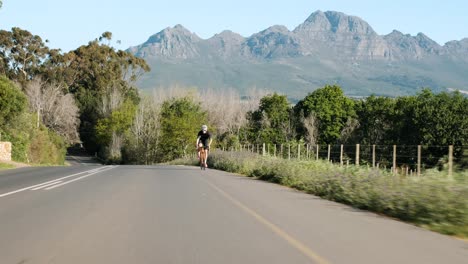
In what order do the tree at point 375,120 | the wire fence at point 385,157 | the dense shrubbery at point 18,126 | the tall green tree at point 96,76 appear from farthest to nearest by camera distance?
the tall green tree at point 96,76, the tree at point 375,120, the dense shrubbery at point 18,126, the wire fence at point 385,157

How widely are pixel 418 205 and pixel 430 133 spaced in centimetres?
5879

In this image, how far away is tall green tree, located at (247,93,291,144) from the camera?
296 ft

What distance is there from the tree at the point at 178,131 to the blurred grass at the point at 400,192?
55586mm

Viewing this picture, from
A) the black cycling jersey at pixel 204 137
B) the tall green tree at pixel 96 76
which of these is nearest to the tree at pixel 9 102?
the black cycling jersey at pixel 204 137

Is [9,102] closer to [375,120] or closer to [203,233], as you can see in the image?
[203,233]

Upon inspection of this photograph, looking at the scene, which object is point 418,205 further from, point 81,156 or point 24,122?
point 81,156

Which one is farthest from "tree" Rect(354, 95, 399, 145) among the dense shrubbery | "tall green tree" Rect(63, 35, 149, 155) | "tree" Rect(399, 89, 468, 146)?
the dense shrubbery

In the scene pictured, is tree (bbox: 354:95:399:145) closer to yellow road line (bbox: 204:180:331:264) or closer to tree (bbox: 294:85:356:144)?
tree (bbox: 294:85:356:144)

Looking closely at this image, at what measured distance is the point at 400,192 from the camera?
13.1 m

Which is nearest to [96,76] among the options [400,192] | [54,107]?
[54,107]

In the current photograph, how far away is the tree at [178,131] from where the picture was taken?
251 ft

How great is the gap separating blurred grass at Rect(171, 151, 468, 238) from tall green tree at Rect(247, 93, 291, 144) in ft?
225

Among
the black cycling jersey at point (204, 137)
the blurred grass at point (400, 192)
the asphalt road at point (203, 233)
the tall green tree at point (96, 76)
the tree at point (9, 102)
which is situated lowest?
the asphalt road at point (203, 233)

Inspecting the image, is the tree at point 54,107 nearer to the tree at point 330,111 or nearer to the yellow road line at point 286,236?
the tree at point 330,111
